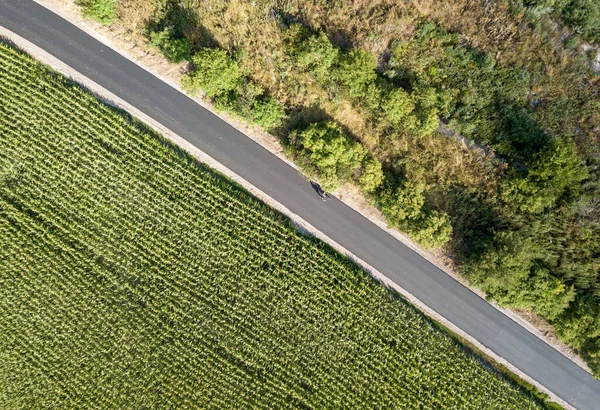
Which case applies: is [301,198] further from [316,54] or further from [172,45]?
[172,45]

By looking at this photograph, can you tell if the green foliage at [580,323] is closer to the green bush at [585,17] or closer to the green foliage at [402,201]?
the green foliage at [402,201]

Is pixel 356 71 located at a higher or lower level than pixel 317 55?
higher

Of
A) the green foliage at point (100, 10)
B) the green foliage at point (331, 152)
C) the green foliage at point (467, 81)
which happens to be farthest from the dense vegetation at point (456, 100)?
the green foliage at point (100, 10)

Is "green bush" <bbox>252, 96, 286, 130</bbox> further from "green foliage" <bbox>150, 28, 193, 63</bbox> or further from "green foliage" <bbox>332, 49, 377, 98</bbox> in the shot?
"green foliage" <bbox>150, 28, 193, 63</bbox>

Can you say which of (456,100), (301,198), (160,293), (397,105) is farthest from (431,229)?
(160,293)

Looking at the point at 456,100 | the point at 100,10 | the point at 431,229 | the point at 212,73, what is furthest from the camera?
the point at 456,100

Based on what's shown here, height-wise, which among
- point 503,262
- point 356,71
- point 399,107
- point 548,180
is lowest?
point 503,262

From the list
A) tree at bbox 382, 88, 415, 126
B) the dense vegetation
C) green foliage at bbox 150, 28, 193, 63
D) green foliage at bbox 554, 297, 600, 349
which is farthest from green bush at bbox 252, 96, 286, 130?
green foliage at bbox 554, 297, 600, 349
